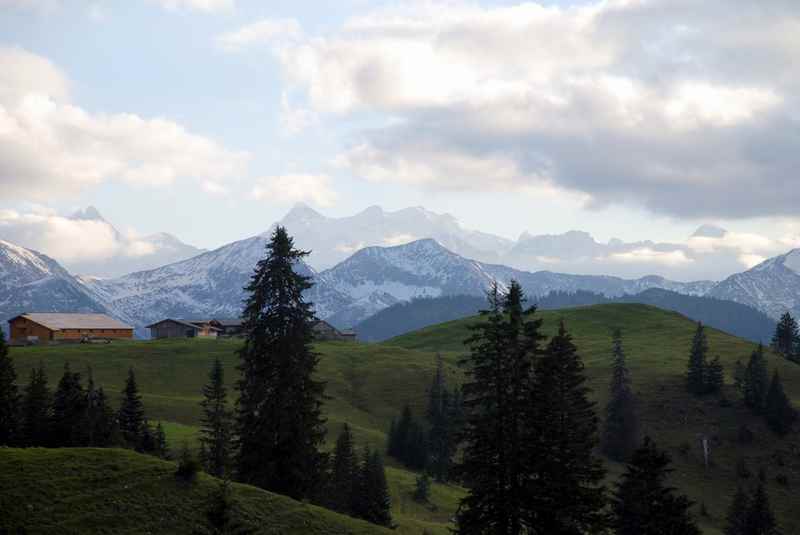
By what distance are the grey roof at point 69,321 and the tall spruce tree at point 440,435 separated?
86.8 meters

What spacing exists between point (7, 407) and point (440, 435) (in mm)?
64615

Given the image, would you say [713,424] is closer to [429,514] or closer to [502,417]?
[429,514]

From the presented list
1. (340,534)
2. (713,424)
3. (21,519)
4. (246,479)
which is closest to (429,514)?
(246,479)

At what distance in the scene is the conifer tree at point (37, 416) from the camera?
69.2m

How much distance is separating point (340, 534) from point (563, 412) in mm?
12932

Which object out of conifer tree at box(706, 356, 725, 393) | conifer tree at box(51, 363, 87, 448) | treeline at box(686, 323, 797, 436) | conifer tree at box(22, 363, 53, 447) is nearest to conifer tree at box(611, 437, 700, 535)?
conifer tree at box(51, 363, 87, 448)

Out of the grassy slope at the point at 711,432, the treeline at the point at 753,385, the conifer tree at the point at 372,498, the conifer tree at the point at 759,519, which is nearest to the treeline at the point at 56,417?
the conifer tree at the point at 372,498

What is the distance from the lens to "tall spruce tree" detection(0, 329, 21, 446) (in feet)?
215

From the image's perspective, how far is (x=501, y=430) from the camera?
40.1 metres

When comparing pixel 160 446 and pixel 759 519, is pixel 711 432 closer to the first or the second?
pixel 759 519

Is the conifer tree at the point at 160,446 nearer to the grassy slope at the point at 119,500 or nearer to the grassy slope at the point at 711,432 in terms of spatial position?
the grassy slope at the point at 119,500

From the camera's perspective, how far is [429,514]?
85375mm

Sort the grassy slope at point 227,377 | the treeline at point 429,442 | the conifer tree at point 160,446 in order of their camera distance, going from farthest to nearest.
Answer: the treeline at point 429,442, the grassy slope at point 227,377, the conifer tree at point 160,446

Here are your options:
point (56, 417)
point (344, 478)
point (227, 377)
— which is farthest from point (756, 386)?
point (56, 417)
